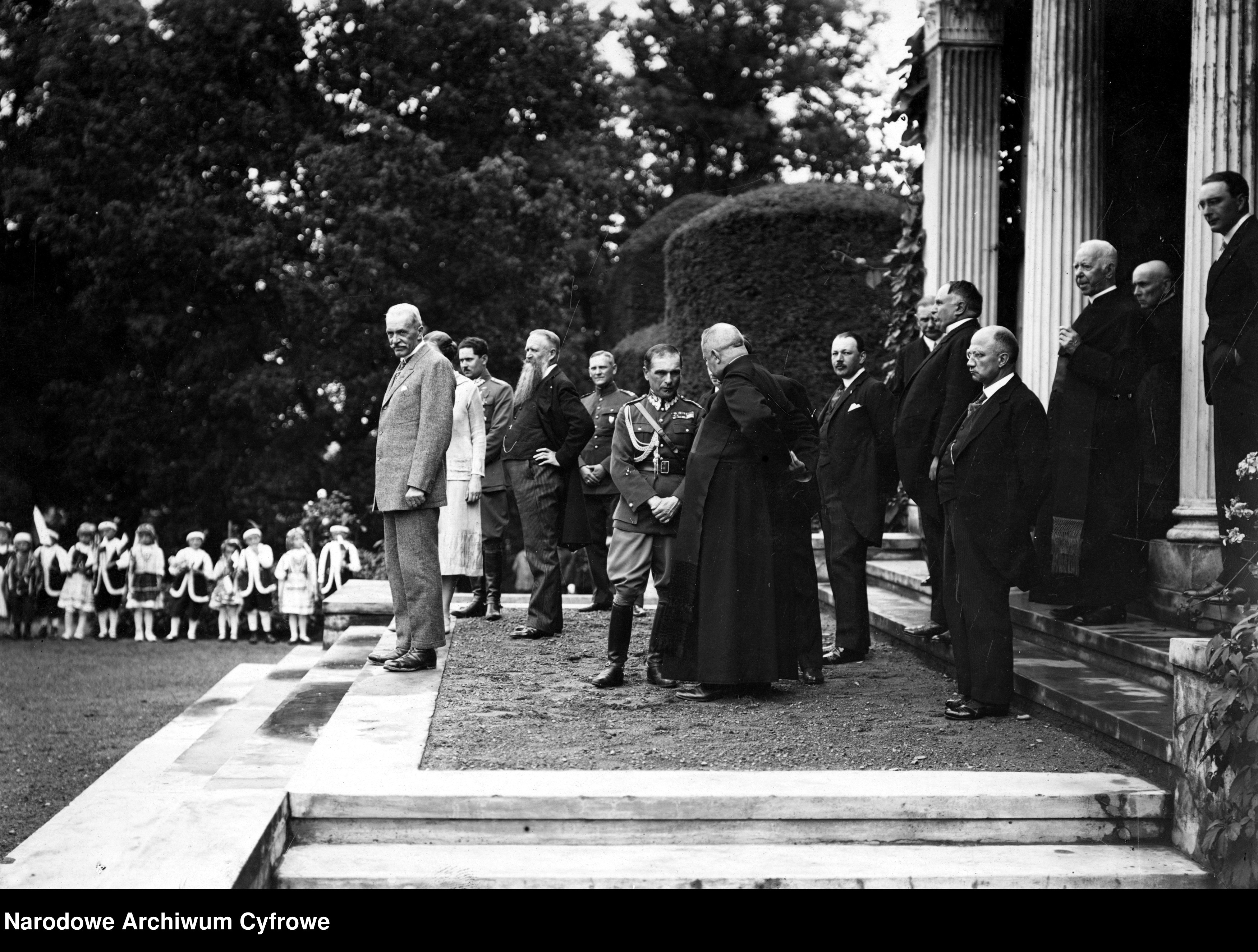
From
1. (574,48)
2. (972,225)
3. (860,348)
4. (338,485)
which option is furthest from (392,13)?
(860,348)

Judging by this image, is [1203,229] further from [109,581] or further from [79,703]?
[109,581]

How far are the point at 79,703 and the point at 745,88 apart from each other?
23.3 meters

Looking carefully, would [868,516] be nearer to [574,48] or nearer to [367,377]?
[367,377]

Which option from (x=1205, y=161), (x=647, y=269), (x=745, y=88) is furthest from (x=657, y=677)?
(x=745, y=88)

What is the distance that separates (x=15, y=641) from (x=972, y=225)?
1341cm

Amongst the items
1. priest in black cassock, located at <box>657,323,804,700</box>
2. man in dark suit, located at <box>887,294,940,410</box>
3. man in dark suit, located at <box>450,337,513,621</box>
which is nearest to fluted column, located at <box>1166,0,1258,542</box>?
man in dark suit, located at <box>887,294,940,410</box>

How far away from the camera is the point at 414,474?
759 centimetres

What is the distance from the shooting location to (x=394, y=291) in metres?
22.9

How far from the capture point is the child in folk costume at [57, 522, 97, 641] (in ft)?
59.7

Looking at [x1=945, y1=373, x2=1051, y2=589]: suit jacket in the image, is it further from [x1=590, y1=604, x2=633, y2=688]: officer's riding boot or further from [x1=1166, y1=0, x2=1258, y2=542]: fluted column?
[x1=590, y1=604, x2=633, y2=688]: officer's riding boot

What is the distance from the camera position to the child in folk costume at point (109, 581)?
1845cm

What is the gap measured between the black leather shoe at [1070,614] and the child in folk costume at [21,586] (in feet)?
47.8

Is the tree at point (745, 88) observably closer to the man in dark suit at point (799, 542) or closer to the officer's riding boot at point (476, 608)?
the officer's riding boot at point (476, 608)

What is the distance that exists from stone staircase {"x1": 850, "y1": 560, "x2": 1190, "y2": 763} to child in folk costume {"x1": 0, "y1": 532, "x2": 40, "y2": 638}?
13170mm
